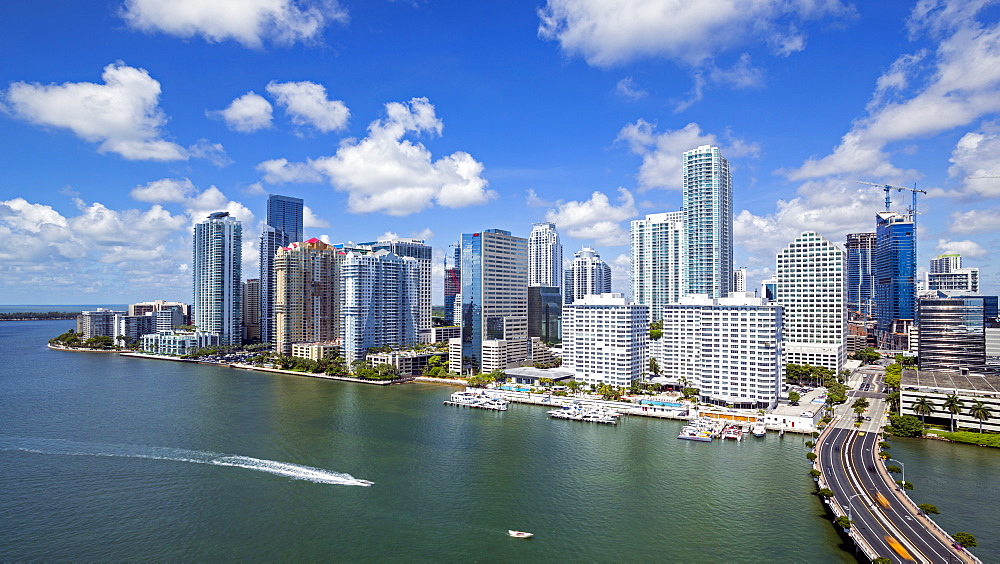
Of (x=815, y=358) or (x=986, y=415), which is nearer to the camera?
(x=986, y=415)

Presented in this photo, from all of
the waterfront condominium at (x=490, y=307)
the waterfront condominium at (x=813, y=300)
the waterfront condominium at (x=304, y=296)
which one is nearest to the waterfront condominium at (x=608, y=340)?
the waterfront condominium at (x=490, y=307)

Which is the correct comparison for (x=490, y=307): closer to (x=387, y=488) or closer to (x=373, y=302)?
(x=373, y=302)

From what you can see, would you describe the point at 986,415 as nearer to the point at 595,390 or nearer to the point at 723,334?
the point at 723,334

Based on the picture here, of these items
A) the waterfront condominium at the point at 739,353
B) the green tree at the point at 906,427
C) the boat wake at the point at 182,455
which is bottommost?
the boat wake at the point at 182,455

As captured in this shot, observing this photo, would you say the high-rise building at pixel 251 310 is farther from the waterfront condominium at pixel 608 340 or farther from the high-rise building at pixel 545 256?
the waterfront condominium at pixel 608 340

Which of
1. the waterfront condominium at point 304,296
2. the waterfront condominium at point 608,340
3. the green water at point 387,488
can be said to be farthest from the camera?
the waterfront condominium at point 304,296

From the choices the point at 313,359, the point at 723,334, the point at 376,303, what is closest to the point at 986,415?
the point at 723,334
